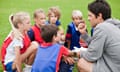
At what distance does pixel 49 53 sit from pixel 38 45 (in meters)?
A: 0.66

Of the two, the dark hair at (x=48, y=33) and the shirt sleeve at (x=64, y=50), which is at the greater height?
the dark hair at (x=48, y=33)

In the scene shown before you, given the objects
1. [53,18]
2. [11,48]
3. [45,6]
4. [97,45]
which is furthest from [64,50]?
[45,6]

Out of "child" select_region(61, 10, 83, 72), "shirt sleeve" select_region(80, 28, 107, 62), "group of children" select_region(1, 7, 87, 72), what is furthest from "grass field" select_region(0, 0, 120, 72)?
"shirt sleeve" select_region(80, 28, 107, 62)

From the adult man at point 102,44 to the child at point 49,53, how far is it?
34cm

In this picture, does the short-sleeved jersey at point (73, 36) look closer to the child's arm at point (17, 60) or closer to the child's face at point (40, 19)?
the child's face at point (40, 19)

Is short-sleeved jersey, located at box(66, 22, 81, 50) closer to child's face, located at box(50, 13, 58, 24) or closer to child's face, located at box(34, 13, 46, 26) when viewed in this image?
child's face, located at box(50, 13, 58, 24)

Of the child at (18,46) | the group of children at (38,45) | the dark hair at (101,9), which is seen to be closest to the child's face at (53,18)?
the group of children at (38,45)

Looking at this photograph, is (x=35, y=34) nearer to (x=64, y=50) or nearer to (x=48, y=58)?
(x=64, y=50)

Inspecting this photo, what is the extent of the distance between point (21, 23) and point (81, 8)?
5.84m

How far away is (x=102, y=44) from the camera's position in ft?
14.6

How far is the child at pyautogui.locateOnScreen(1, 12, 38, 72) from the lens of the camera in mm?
5109

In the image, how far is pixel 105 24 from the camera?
4484 mm

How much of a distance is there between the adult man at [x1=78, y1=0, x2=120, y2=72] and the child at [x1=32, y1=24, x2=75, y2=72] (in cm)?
34

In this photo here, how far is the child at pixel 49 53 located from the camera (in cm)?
458
